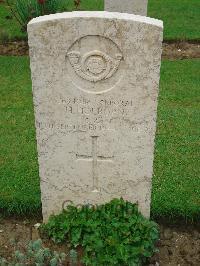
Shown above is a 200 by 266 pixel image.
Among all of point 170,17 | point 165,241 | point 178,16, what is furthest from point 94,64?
point 178,16

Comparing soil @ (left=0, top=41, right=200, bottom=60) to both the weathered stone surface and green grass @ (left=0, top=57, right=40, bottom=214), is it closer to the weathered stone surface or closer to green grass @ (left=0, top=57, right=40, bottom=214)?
green grass @ (left=0, top=57, right=40, bottom=214)

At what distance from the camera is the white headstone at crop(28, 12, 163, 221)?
3367mm

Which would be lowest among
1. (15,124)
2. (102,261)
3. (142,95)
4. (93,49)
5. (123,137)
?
(102,261)

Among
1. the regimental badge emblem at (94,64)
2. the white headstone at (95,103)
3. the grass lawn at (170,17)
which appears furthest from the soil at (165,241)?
the grass lawn at (170,17)

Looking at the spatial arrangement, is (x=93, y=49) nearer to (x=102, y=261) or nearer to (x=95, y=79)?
(x=95, y=79)

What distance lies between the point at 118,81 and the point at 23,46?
540 centimetres

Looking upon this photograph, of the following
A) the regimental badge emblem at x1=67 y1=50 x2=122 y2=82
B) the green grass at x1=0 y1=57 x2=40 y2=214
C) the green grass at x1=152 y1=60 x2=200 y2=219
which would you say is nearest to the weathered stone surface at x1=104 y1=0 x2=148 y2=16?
the green grass at x1=152 y1=60 x2=200 y2=219

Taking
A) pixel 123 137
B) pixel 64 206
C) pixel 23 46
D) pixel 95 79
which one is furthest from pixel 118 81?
pixel 23 46

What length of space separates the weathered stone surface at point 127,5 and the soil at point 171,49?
87 centimetres

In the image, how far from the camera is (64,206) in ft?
13.5

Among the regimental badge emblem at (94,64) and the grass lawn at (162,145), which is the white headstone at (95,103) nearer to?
the regimental badge emblem at (94,64)

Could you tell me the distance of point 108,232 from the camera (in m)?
3.72

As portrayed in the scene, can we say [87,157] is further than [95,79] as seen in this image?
Yes

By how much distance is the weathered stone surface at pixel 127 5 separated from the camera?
784cm
